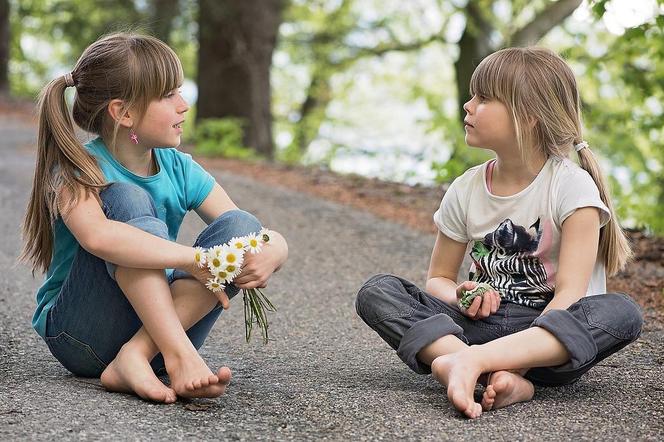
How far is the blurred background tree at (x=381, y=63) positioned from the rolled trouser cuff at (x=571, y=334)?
2264 mm

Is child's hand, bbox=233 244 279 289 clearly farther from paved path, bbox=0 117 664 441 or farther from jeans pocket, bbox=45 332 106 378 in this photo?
jeans pocket, bbox=45 332 106 378

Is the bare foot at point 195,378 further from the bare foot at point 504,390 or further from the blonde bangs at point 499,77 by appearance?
the blonde bangs at point 499,77

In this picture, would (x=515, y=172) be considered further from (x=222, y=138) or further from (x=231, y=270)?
(x=222, y=138)

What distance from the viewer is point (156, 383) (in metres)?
2.40

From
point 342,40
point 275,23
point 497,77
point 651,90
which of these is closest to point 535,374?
point 497,77

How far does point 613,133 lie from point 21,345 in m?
9.95

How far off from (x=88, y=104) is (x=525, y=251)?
1419 millimetres

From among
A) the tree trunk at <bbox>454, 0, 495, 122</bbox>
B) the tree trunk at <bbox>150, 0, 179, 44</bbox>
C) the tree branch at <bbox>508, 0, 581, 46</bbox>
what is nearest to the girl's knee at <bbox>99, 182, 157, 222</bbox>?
the tree trunk at <bbox>454, 0, 495, 122</bbox>

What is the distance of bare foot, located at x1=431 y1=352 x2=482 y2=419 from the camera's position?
2299 mm

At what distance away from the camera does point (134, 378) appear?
7.90ft

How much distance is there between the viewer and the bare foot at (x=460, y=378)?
7.54ft

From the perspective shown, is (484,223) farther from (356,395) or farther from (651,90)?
(651,90)

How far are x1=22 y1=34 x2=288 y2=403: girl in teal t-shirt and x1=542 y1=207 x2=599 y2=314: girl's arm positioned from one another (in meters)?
0.83

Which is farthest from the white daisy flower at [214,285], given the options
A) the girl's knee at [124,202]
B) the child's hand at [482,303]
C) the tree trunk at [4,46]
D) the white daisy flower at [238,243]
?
the tree trunk at [4,46]
